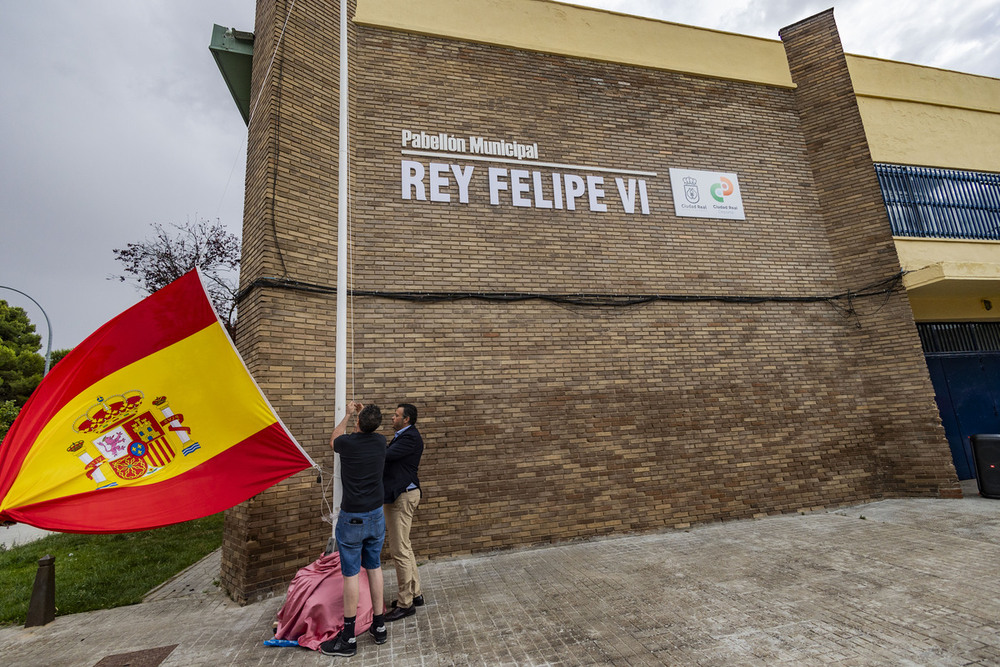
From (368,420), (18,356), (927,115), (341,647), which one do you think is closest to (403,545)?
(341,647)

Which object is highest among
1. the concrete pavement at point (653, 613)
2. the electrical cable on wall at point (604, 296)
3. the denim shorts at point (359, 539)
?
the electrical cable on wall at point (604, 296)

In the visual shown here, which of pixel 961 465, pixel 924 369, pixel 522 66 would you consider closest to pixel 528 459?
pixel 522 66

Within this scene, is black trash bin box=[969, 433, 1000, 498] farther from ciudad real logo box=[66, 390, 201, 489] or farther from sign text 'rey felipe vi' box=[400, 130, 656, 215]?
ciudad real logo box=[66, 390, 201, 489]

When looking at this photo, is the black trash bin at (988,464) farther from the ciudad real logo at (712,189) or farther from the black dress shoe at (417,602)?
the black dress shoe at (417,602)

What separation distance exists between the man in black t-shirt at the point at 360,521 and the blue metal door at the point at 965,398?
11241 mm

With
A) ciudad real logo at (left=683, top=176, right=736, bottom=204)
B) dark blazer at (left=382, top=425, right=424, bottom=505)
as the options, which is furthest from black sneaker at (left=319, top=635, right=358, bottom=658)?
ciudad real logo at (left=683, top=176, right=736, bottom=204)

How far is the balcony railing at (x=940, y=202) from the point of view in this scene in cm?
888

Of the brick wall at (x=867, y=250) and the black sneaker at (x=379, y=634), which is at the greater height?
the brick wall at (x=867, y=250)

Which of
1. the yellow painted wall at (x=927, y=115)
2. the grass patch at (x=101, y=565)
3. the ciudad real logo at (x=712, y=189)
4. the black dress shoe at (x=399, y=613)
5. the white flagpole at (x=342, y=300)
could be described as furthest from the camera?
the yellow painted wall at (x=927, y=115)

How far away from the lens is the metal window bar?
31.2 feet

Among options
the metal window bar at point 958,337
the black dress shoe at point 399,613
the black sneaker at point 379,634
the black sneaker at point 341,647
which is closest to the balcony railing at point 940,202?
the metal window bar at point 958,337

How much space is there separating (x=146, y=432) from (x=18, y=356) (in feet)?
94.1

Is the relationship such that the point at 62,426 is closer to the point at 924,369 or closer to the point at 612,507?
the point at 612,507

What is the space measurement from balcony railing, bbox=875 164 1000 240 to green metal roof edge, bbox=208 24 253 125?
38.3ft
